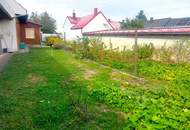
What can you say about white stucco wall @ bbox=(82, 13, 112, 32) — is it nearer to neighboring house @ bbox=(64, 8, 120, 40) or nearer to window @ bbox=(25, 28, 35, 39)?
neighboring house @ bbox=(64, 8, 120, 40)

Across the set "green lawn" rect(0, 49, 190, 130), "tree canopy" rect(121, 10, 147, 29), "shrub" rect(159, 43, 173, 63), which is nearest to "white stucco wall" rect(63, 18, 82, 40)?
"tree canopy" rect(121, 10, 147, 29)

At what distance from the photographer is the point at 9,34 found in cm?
1847

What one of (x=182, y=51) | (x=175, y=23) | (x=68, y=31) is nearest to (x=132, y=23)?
(x=175, y=23)

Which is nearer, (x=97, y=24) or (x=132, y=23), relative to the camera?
(x=132, y=23)

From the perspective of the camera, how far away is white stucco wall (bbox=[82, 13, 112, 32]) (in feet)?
125

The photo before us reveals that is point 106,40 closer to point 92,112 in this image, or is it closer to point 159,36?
point 159,36

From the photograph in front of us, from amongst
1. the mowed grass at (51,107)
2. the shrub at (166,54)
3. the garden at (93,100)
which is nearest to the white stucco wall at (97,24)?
the shrub at (166,54)

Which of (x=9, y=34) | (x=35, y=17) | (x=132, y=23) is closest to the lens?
(x=9, y=34)

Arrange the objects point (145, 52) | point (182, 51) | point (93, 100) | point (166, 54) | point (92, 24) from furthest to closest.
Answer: point (92, 24)
point (145, 52)
point (166, 54)
point (182, 51)
point (93, 100)

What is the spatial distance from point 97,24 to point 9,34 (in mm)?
22270

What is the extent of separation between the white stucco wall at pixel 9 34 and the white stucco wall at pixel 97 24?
19.6 m

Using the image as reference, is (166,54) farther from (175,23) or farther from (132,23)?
(132,23)

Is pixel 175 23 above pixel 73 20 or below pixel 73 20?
below

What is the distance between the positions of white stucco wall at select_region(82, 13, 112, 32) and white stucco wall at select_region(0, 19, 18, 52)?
19.6 m
